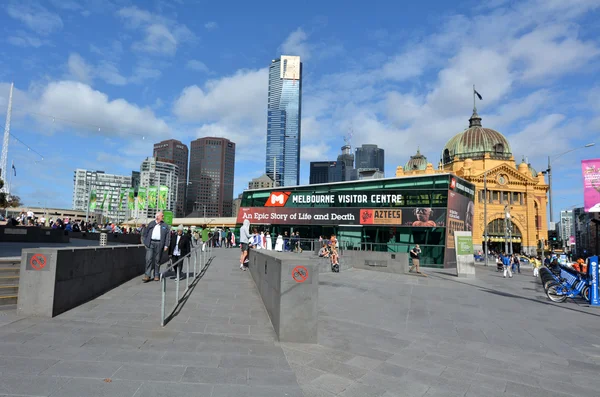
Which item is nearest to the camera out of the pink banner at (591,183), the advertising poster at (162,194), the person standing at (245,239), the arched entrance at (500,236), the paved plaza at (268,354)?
the paved plaza at (268,354)

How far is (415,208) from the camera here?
32.5 meters

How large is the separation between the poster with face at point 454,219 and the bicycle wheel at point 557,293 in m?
17.0

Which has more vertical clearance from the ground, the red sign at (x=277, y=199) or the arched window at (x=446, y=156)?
the arched window at (x=446, y=156)

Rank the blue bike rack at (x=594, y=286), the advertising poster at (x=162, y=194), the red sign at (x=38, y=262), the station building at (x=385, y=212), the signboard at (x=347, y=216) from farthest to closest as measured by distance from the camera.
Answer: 1. the advertising poster at (x=162, y=194)
2. the signboard at (x=347, y=216)
3. the station building at (x=385, y=212)
4. the blue bike rack at (x=594, y=286)
5. the red sign at (x=38, y=262)

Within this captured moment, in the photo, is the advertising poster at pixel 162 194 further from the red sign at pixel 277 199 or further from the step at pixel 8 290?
the step at pixel 8 290

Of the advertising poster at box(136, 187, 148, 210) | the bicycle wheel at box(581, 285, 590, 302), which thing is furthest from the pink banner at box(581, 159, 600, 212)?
the advertising poster at box(136, 187, 148, 210)

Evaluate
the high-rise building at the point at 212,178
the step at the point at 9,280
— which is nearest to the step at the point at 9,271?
the step at the point at 9,280

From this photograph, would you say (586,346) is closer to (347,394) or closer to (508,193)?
(347,394)

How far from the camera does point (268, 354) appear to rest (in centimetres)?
512

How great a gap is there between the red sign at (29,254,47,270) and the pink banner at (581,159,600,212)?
682 inches

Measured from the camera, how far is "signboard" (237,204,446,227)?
1257 inches

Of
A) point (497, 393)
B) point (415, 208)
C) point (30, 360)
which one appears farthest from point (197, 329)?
point (415, 208)

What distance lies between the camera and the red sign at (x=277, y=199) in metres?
40.0

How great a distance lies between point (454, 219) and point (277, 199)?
17859 millimetres
